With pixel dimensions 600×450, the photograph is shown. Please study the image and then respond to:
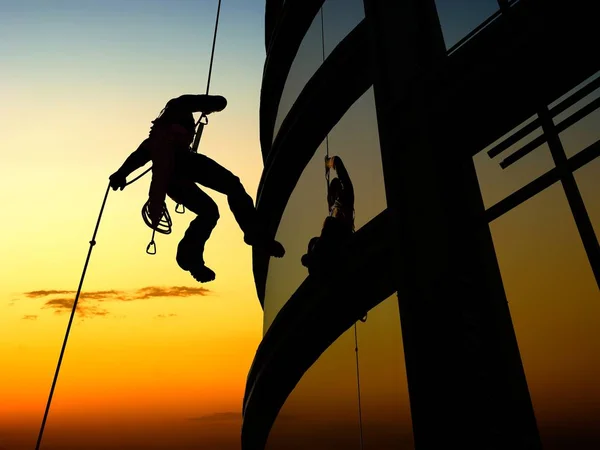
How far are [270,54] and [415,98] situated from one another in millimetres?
11506

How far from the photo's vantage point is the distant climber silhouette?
6.39 m

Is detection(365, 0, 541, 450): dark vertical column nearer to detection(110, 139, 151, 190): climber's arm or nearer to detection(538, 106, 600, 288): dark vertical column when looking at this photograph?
detection(538, 106, 600, 288): dark vertical column

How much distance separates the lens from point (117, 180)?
6.86 meters

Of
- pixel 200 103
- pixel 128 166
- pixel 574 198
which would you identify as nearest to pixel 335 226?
pixel 200 103

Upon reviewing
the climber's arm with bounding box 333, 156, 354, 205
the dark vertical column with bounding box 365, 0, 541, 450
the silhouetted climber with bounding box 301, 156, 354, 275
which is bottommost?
the dark vertical column with bounding box 365, 0, 541, 450

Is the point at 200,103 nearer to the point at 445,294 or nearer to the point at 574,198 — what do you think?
the point at 445,294

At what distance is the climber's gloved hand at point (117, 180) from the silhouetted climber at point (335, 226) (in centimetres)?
313

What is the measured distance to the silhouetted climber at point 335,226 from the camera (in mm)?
7125

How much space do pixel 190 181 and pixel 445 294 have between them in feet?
13.5

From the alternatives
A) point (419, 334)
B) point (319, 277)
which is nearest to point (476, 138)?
point (419, 334)

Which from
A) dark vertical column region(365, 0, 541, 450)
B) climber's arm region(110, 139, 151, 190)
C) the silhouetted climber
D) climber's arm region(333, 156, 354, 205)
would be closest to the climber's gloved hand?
climber's arm region(110, 139, 151, 190)

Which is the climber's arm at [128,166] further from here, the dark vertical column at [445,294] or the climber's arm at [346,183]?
the dark vertical column at [445,294]

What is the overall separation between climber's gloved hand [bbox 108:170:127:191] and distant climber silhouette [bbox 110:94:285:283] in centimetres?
5

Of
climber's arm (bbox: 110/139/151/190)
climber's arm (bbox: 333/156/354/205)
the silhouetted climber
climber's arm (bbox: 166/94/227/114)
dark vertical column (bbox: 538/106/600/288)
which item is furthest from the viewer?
climber's arm (bbox: 333/156/354/205)
